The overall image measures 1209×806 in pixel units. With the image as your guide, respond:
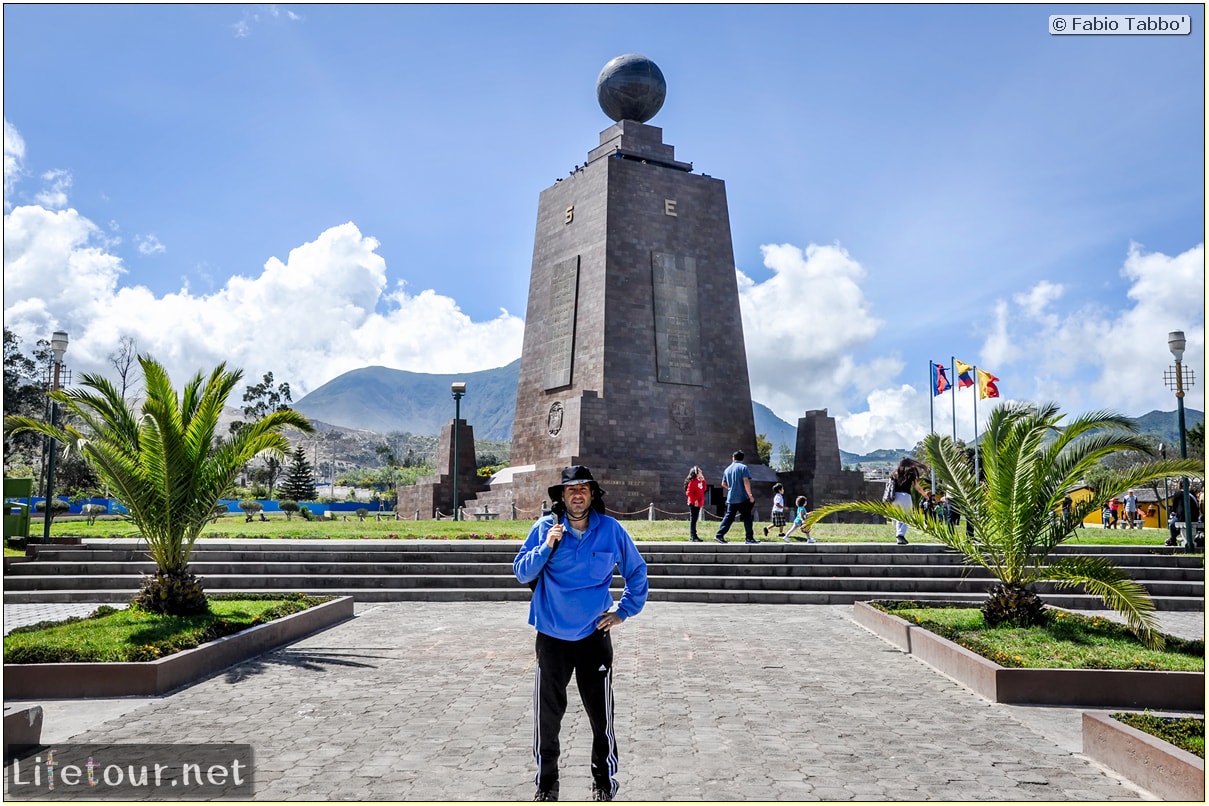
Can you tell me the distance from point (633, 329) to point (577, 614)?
2241cm

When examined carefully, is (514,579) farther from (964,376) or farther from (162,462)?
(964,376)

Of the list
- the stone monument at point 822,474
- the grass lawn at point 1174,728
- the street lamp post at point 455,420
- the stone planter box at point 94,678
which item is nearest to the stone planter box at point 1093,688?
the grass lawn at point 1174,728

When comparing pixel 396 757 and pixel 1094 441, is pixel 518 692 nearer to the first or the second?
pixel 396 757

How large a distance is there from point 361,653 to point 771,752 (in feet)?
15.5

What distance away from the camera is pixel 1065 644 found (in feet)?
25.8

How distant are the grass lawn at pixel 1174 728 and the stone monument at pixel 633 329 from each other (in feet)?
64.1

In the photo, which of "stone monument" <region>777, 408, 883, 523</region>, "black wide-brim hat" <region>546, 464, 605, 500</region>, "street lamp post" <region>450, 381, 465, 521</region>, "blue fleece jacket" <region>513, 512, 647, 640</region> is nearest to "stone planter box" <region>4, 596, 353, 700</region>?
"blue fleece jacket" <region>513, 512, 647, 640</region>

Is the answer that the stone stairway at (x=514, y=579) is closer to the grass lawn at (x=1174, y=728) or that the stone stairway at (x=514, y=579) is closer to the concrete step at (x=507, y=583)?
the concrete step at (x=507, y=583)

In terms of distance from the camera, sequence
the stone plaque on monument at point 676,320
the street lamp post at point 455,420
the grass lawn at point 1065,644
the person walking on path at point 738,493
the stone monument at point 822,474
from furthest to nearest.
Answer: the stone monument at point 822,474
the stone plaque on monument at point 676,320
the street lamp post at point 455,420
the person walking on path at point 738,493
the grass lawn at point 1065,644

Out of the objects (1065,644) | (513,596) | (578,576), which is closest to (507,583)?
(513,596)

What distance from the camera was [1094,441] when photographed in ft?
28.5

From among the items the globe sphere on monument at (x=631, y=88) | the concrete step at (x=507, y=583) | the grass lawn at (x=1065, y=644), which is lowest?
the concrete step at (x=507, y=583)

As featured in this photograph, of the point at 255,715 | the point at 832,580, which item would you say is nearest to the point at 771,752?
the point at 255,715

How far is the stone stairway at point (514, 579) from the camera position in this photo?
13.4m
